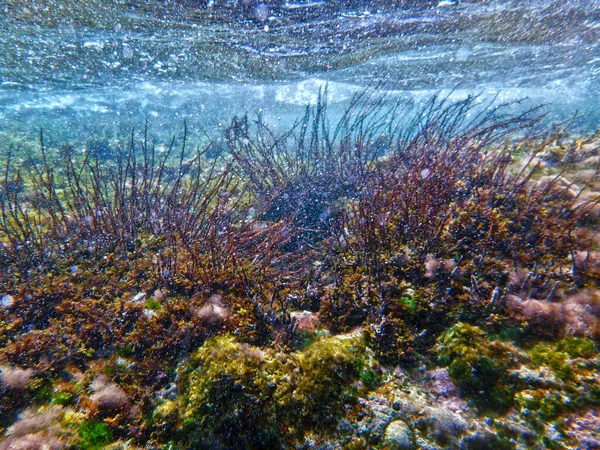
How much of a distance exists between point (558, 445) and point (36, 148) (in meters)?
25.3

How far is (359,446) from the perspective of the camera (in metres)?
2.47

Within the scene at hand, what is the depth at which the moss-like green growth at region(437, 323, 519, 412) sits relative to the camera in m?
2.63

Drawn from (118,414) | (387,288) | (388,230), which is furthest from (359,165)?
(118,414)

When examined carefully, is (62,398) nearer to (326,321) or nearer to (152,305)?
(152,305)

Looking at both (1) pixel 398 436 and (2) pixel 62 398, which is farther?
(2) pixel 62 398

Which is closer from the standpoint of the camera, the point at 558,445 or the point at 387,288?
the point at 558,445

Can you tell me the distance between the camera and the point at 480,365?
109 inches

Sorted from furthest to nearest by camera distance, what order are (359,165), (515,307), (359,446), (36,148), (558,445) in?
1. (36,148)
2. (359,165)
3. (515,307)
4. (359,446)
5. (558,445)

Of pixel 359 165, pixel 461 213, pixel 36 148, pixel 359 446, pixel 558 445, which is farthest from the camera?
pixel 36 148

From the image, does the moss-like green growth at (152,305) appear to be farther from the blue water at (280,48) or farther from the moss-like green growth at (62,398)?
the blue water at (280,48)

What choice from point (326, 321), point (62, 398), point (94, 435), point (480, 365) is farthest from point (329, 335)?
point (62, 398)

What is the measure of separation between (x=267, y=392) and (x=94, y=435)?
1782mm

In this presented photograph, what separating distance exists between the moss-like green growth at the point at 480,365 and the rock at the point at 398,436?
716mm

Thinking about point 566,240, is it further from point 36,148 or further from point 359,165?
point 36,148
